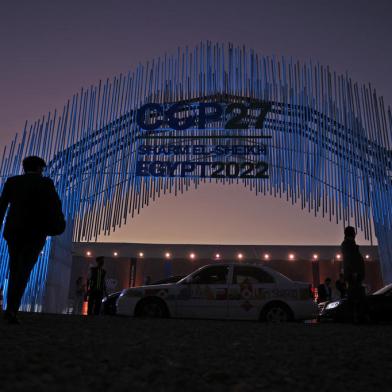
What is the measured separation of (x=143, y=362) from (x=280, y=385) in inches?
32.3

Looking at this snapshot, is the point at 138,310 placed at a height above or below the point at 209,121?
below

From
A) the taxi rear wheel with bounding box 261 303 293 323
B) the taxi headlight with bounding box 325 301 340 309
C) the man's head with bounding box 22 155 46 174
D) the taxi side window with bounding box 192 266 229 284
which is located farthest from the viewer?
the taxi headlight with bounding box 325 301 340 309

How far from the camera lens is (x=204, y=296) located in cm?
951

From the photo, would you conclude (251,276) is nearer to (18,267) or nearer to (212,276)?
(212,276)

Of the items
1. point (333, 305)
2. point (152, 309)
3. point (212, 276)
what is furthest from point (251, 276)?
point (333, 305)

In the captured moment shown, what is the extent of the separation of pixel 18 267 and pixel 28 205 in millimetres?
697

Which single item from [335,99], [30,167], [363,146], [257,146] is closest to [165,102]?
[257,146]

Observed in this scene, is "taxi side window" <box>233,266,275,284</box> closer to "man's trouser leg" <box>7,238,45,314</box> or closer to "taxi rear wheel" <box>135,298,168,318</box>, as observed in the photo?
"taxi rear wheel" <box>135,298,168,318</box>

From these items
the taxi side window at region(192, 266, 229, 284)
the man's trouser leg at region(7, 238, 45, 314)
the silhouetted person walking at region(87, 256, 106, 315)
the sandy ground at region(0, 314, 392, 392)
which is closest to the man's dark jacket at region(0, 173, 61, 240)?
the man's trouser leg at region(7, 238, 45, 314)

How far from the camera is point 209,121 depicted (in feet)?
43.3

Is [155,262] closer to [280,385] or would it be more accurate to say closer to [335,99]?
[335,99]

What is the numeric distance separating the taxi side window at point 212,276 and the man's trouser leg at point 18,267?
532 centimetres

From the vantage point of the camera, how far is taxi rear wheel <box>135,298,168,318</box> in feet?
31.4

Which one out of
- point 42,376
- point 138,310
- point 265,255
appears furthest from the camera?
point 265,255
